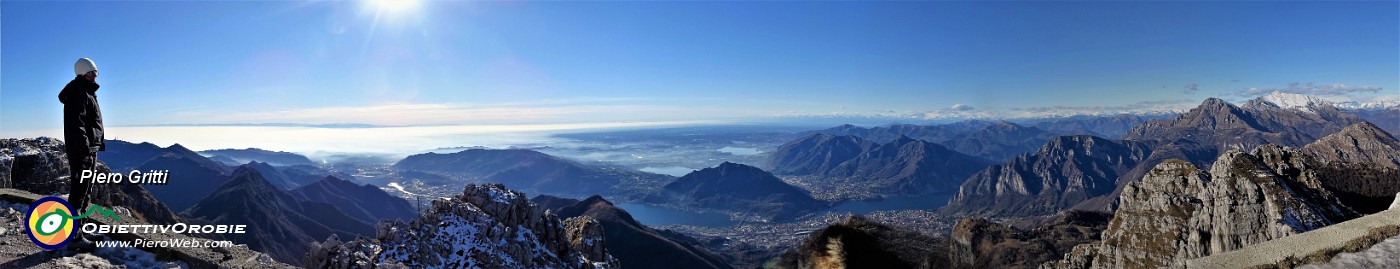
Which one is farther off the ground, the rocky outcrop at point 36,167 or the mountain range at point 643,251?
the rocky outcrop at point 36,167

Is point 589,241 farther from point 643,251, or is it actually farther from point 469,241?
point 643,251

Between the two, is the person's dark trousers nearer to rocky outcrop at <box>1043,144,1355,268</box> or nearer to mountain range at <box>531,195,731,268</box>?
rocky outcrop at <box>1043,144,1355,268</box>

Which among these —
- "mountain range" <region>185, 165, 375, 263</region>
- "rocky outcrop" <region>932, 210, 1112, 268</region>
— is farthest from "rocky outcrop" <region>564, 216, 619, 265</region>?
"mountain range" <region>185, 165, 375, 263</region>

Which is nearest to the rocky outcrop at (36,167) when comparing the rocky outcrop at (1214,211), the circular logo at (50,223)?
the circular logo at (50,223)

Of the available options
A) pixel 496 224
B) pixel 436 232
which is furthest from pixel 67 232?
pixel 496 224

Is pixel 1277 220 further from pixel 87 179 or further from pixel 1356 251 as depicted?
pixel 87 179

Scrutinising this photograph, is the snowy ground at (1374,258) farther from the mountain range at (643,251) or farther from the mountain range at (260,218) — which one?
the mountain range at (260,218)
